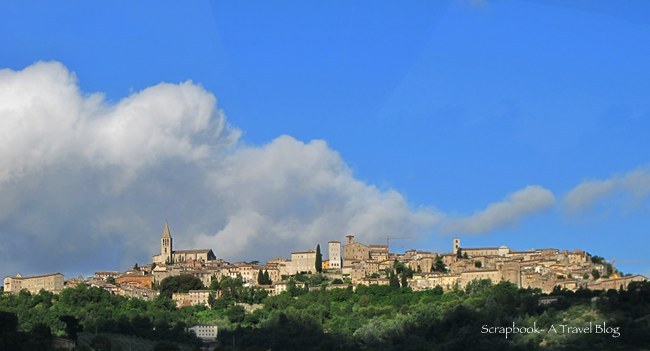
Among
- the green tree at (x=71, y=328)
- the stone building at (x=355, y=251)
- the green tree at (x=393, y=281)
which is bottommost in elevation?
the green tree at (x=71, y=328)

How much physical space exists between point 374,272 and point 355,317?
1492 centimetres

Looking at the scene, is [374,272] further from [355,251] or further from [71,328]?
[71,328]

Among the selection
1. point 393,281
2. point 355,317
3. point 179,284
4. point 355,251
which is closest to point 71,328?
point 355,317

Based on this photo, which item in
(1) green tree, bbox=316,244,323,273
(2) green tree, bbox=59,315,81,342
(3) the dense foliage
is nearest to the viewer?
(3) the dense foliage

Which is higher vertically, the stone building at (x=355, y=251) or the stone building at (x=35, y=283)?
the stone building at (x=355, y=251)

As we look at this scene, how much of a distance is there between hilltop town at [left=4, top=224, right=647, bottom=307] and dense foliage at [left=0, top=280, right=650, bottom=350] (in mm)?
1869

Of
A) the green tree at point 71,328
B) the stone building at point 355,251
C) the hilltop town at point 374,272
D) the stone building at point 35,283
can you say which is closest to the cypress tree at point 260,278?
the hilltop town at point 374,272

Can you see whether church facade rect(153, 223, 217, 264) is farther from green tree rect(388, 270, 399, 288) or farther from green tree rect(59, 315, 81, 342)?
green tree rect(59, 315, 81, 342)

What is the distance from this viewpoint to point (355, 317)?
2350 inches

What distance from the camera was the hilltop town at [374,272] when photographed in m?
69.0

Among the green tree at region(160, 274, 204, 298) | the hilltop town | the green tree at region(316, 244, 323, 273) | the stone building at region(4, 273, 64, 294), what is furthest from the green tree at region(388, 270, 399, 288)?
the stone building at region(4, 273, 64, 294)

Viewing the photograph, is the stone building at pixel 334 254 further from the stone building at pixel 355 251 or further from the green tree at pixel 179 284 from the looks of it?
the green tree at pixel 179 284

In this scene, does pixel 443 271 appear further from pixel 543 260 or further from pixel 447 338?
pixel 447 338

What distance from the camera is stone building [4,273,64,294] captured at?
2872 inches
